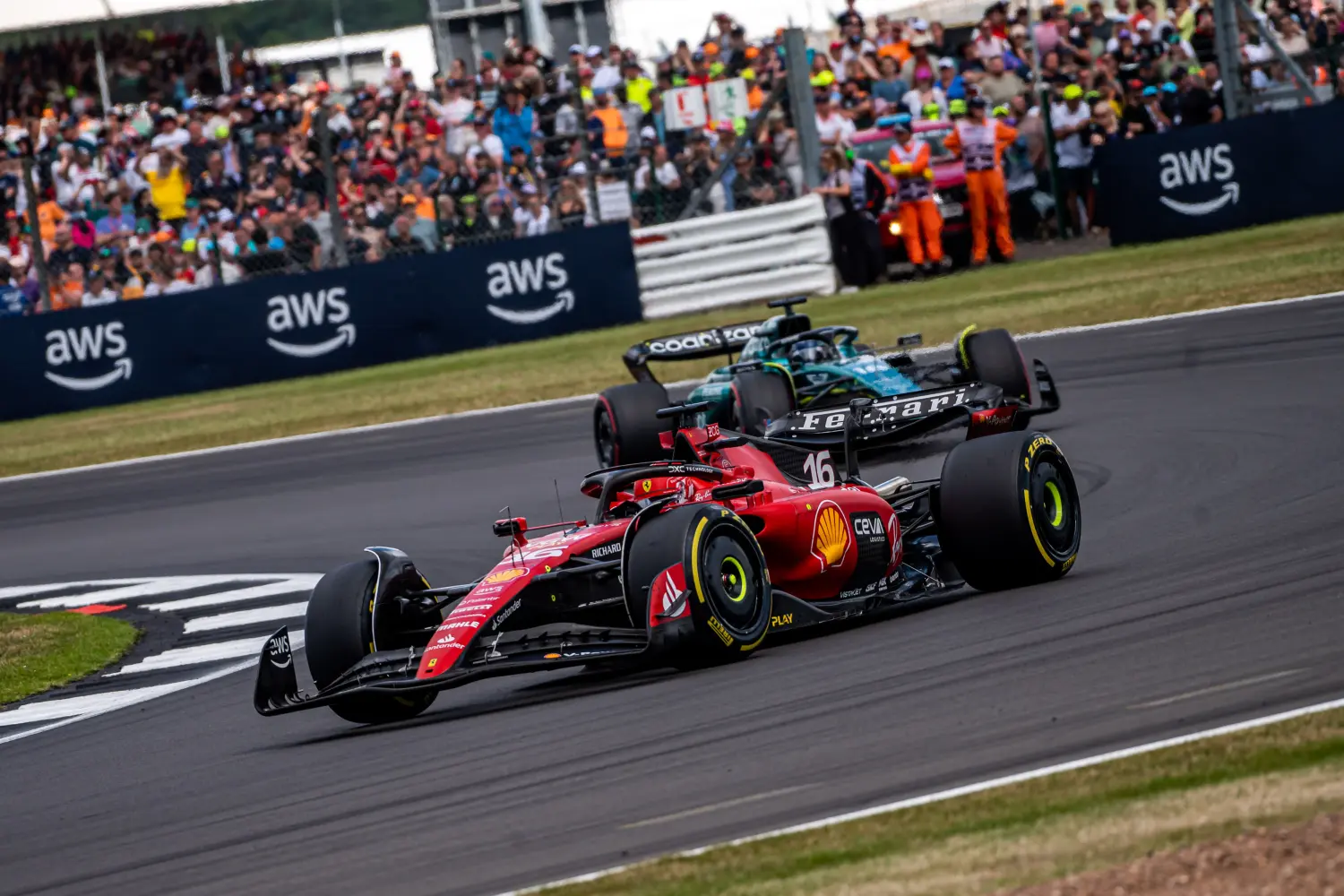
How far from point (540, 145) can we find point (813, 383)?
11.4 metres

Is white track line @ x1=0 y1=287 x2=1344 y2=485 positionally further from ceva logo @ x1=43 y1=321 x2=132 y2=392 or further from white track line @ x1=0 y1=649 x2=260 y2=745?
white track line @ x1=0 y1=649 x2=260 y2=745

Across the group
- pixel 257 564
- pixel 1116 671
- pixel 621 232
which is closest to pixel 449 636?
pixel 1116 671

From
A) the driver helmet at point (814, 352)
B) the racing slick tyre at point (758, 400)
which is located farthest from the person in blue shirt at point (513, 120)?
the racing slick tyre at point (758, 400)

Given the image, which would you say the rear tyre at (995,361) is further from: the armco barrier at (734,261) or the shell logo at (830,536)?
the armco barrier at (734,261)

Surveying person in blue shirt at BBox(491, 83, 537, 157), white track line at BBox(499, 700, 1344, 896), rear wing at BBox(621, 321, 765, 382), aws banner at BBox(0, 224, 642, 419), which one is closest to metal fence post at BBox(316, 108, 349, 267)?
aws banner at BBox(0, 224, 642, 419)

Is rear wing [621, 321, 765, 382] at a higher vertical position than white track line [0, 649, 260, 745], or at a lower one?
higher

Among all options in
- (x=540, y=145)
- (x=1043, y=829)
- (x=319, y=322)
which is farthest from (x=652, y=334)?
(x=1043, y=829)

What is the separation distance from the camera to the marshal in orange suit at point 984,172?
982 inches

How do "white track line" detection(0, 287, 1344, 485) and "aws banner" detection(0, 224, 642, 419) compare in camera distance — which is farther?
"aws banner" detection(0, 224, 642, 419)

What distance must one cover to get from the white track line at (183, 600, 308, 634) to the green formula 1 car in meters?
2.75

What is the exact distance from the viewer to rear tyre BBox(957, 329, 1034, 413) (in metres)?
13.9

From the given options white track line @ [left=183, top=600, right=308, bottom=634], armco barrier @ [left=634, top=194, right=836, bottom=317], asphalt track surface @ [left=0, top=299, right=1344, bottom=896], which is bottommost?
white track line @ [left=183, top=600, right=308, bottom=634]

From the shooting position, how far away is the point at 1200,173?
24516mm

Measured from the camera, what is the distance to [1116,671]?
271 inches
